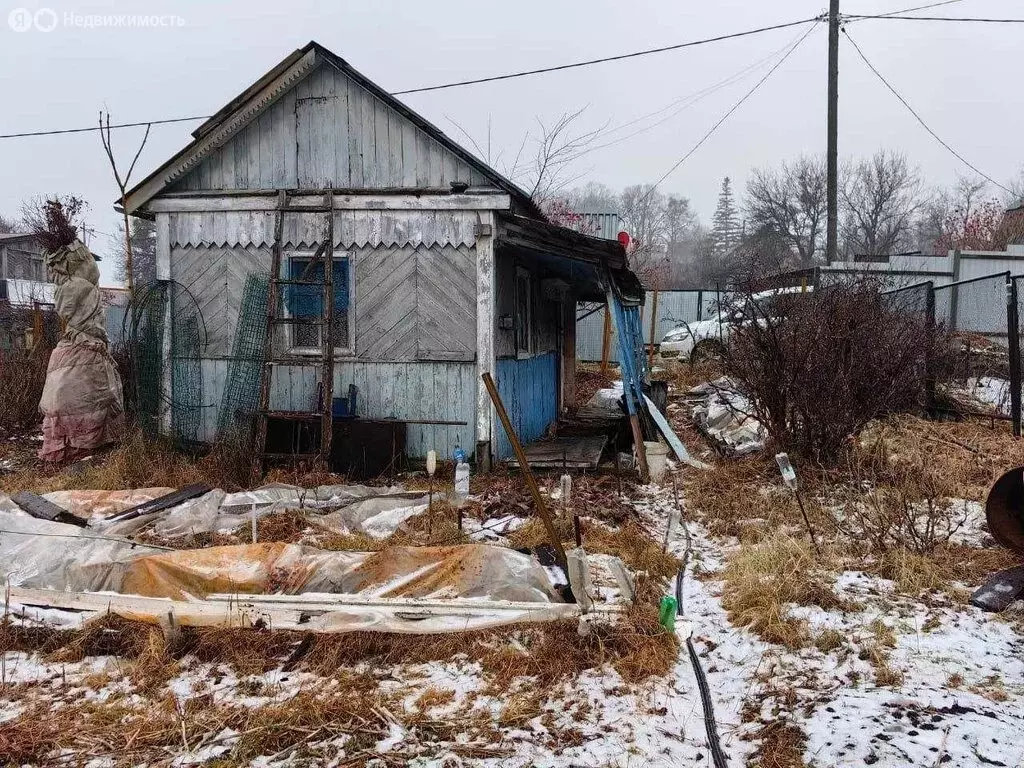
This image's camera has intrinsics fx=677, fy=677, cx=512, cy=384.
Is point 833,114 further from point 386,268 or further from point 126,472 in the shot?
point 126,472

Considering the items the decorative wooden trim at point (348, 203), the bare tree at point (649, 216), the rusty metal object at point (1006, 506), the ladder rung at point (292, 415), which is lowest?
the rusty metal object at point (1006, 506)

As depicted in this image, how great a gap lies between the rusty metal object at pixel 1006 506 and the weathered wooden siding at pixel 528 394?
4.69 m

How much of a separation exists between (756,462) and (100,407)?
7653 mm

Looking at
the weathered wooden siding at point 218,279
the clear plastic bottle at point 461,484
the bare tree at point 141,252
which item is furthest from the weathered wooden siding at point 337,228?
the bare tree at point 141,252

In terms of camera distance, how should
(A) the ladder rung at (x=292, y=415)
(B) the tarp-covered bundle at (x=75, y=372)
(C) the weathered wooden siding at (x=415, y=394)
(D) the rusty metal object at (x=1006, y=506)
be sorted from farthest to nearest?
(B) the tarp-covered bundle at (x=75, y=372) → (C) the weathered wooden siding at (x=415, y=394) → (A) the ladder rung at (x=292, y=415) → (D) the rusty metal object at (x=1006, y=506)

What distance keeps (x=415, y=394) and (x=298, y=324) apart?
1583 mm

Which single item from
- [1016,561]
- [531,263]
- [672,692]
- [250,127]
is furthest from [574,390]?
[672,692]

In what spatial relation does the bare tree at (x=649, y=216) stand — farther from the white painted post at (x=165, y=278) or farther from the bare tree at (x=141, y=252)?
the white painted post at (x=165, y=278)

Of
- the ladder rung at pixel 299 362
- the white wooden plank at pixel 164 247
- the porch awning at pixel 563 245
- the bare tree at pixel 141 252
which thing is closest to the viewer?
the porch awning at pixel 563 245

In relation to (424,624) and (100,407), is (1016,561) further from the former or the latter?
(100,407)

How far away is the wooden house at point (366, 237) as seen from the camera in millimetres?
7699

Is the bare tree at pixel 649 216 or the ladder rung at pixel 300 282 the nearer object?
the ladder rung at pixel 300 282

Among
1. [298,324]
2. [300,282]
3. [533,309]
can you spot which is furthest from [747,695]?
[533,309]

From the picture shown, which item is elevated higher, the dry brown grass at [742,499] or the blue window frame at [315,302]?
the blue window frame at [315,302]
